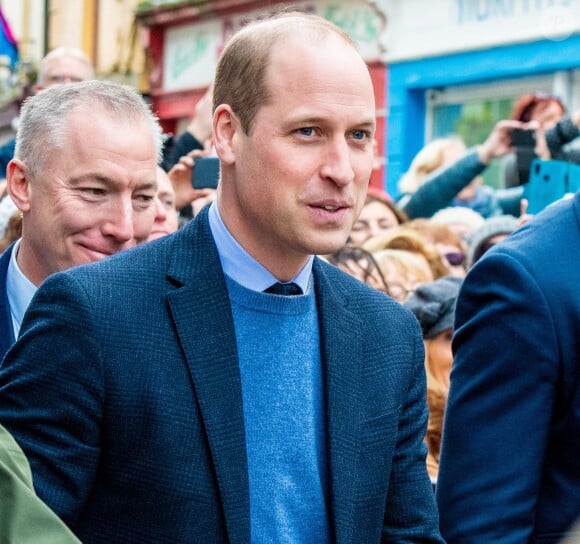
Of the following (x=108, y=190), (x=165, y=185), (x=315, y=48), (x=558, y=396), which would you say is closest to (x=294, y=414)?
(x=558, y=396)

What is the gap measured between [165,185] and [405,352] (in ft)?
6.80

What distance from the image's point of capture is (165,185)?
492 cm

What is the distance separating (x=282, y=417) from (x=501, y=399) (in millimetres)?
443

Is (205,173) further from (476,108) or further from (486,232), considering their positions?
(476,108)

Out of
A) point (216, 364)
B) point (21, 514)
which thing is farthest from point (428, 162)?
point (21, 514)

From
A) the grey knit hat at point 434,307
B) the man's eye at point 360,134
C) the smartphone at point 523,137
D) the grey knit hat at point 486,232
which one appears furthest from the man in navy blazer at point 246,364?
the smartphone at point 523,137

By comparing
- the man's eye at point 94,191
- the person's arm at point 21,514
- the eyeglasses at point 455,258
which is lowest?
the eyeglasses at point 455,258

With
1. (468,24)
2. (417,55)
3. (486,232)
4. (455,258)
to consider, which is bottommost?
(455,258)

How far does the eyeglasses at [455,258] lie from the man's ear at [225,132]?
4149 millimetres

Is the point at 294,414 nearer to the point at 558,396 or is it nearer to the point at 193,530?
the point at 193,530

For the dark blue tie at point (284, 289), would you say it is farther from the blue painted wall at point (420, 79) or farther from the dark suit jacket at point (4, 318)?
the blue painted wall at point (420, 79)

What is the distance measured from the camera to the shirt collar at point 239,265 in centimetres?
283

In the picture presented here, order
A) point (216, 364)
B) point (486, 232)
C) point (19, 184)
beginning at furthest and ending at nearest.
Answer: point (486, 232) → point (19, 184) → point (216, 364)

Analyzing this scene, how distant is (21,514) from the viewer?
6.05 feet
